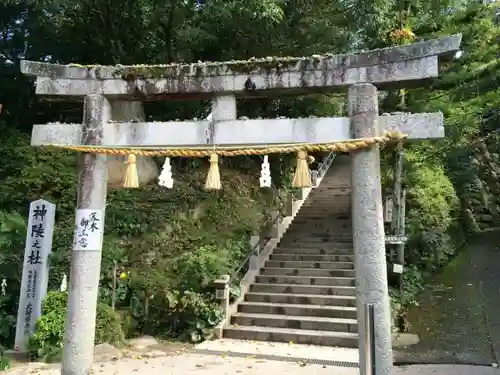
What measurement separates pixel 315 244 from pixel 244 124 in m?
8.08

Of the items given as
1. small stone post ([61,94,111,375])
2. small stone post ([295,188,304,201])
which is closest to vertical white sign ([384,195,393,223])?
small stone post ([295,188,304,201])

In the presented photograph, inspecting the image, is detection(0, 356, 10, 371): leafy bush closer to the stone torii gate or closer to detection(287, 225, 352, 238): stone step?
the stone torii gate

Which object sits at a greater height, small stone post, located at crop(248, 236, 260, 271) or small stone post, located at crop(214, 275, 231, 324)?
small stone post, located at crop(248, 236, 260, 271)

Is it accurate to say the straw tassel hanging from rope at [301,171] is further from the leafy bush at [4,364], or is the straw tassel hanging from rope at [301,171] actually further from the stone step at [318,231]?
the stone step at [318,231]

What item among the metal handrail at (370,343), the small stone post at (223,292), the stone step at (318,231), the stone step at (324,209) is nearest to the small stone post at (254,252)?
the small stone post at (223,292)

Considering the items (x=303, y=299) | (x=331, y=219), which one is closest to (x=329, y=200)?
(x=331, y=219)

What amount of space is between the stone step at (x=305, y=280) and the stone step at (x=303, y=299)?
0.63m

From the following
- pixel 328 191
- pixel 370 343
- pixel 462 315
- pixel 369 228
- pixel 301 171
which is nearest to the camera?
pixel 370 343

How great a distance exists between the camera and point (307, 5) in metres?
12.7

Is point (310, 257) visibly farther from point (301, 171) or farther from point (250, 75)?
point (250, 75)

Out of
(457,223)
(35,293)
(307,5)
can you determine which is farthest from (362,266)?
(457,223)

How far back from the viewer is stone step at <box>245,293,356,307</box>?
10.6m

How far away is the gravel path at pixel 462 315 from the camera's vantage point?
8.38m

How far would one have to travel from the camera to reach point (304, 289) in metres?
11.2
